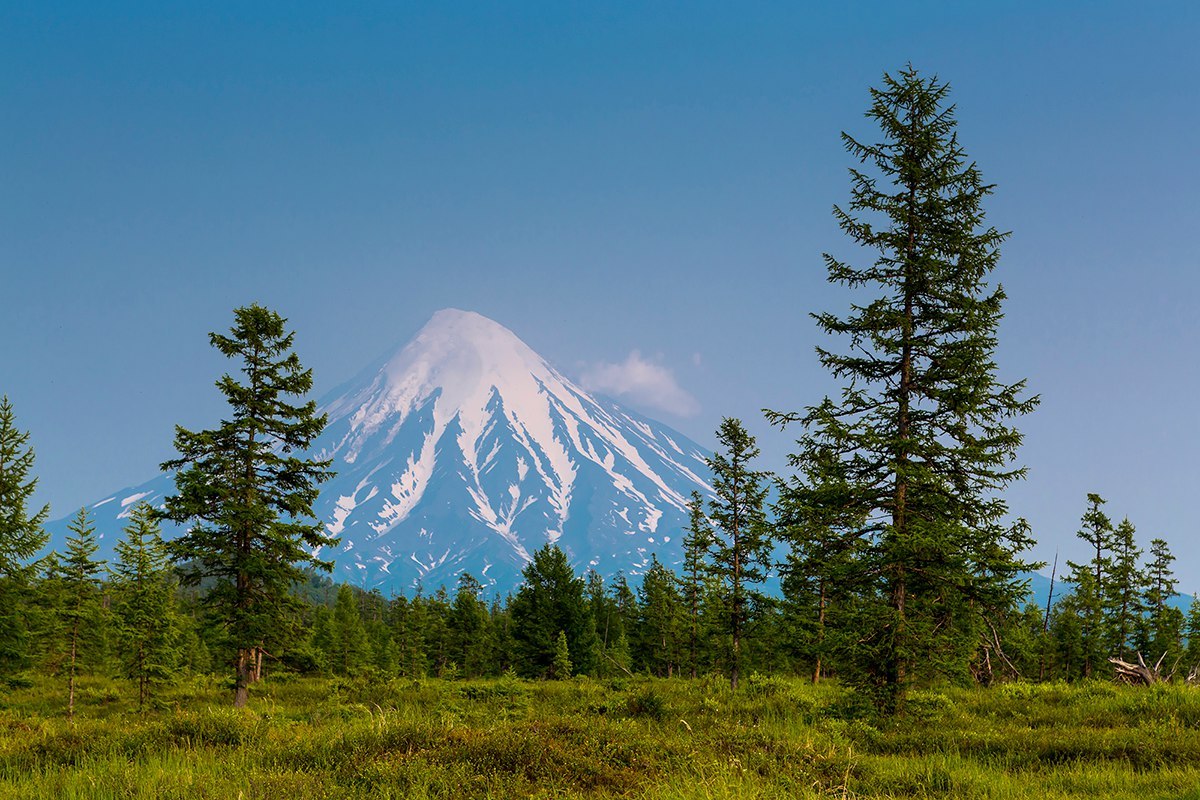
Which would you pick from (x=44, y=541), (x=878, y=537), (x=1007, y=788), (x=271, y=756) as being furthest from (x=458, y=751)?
(x=44, y=541)

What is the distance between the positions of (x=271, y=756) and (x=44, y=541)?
2695 centimetres

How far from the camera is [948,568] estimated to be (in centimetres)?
1155

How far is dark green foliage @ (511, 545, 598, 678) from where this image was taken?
43.2 metres

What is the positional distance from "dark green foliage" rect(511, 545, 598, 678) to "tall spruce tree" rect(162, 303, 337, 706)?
22805 mm

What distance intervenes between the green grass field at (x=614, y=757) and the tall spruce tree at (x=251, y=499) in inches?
406

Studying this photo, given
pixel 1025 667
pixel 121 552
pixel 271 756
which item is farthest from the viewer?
pixel 1025 667

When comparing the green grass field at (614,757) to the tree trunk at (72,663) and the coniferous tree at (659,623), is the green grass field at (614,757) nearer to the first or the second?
the tree trunk at (72,663)

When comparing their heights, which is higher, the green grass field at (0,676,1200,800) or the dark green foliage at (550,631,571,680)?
the green grass field at (0,676,1200,800)

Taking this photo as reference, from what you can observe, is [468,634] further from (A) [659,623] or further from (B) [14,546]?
(B) [14,546]

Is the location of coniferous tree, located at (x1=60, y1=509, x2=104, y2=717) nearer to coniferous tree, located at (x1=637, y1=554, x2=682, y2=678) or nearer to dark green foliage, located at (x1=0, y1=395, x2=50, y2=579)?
dark green foliage, located at (x1=0, y1=395, x2=50, y2=579)

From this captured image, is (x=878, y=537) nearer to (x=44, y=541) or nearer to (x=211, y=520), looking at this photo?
(x=211, y=520)

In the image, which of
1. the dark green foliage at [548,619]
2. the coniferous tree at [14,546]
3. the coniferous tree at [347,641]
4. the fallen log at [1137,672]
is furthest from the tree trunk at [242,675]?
the coniferous tree at [347,641]

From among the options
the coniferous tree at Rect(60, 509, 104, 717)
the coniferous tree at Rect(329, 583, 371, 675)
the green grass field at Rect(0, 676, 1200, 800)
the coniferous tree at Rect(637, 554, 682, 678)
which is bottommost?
the coniferous tree at Rect(329, 583, 371, 675)

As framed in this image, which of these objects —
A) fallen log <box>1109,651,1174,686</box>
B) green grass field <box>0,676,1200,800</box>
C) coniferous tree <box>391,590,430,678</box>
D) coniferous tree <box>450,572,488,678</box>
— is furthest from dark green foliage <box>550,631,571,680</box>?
green grass field <box>0,676,1200,800</box>
